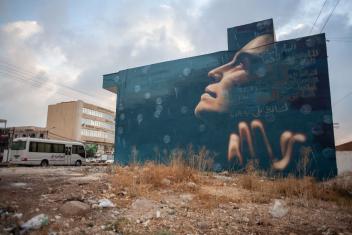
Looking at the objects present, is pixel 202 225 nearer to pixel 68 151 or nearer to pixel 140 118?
pixel 140 118

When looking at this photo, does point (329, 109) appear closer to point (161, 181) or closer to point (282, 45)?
point (282, 45)

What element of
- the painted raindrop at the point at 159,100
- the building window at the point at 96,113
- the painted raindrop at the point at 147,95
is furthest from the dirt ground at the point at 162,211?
the building window at the point at 96,113

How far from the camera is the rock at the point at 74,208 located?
472cm

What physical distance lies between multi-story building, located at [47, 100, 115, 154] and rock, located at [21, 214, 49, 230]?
2026 inches

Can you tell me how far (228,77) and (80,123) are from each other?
149ft

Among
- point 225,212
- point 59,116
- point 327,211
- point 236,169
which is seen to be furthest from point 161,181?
point 59,116

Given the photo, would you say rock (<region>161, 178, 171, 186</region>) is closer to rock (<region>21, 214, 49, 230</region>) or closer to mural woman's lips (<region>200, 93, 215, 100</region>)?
rock (<region>21, 214, 49, 230</region>)

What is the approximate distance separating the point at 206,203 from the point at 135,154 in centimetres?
1105

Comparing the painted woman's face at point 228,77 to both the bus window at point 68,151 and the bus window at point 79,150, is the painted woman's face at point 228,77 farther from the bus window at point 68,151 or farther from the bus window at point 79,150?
the bus window at point 79,150

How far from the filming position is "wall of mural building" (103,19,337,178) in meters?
11.8

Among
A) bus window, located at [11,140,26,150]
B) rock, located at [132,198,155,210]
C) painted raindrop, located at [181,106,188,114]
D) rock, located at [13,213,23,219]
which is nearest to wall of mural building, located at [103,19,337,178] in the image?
painted raindrop, located at [181,106,188,114]

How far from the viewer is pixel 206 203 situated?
5.59 meters

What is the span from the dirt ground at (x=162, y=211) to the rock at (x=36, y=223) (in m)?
0.05

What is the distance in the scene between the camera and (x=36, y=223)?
13.5ft
